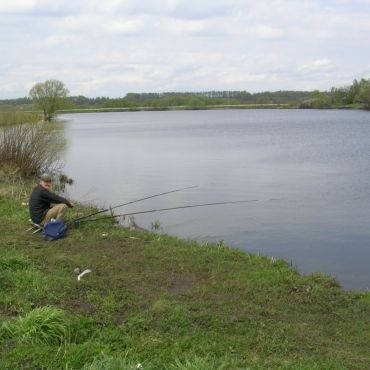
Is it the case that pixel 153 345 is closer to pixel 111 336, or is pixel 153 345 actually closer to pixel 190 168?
pixel 111 336

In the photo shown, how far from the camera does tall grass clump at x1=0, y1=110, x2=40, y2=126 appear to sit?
23.6 metres

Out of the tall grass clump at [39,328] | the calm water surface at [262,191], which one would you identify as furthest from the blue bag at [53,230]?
the tall grass clump at [39,328]

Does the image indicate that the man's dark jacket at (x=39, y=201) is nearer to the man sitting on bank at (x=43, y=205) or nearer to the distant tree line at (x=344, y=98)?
the man sitting on bank at (x=43, y=205)

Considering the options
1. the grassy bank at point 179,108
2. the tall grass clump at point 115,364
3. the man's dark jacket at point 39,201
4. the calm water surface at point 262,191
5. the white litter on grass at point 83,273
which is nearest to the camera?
the tall grass clump at point 115,364

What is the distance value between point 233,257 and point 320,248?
10.1 feet

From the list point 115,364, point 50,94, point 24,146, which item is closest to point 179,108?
point 50,94

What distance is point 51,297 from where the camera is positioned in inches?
303

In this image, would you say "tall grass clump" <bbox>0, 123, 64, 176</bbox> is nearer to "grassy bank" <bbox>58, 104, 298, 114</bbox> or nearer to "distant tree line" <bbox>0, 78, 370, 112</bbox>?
"distant tree line" <bbox>0, 78, 370, 112</bbox>

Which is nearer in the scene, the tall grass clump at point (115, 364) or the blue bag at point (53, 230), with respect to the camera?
the tall grass clump at point (115, 364)

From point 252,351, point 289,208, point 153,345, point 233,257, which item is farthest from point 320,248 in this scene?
point 153,345

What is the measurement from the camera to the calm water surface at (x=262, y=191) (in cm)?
1314

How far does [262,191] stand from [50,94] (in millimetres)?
76770

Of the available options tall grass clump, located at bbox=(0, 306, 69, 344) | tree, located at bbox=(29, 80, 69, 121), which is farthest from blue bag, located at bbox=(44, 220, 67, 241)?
tree, located at bbox=(29, 80, 69, 121)

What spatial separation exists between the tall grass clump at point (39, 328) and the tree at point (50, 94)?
3383 inches
